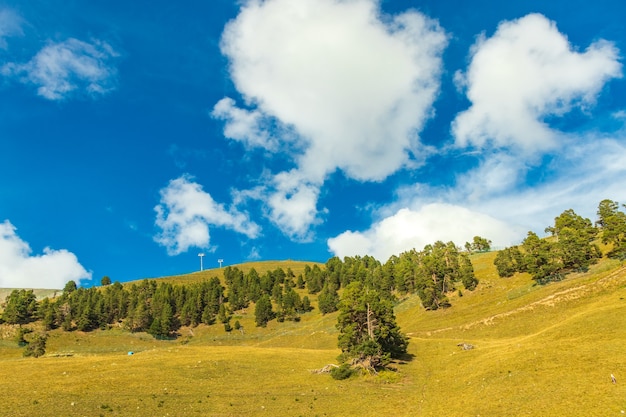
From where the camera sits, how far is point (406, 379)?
57.4 m

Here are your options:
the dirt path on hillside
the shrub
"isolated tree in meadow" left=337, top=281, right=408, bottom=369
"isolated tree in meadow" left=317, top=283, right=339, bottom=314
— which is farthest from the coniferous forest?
the shrub

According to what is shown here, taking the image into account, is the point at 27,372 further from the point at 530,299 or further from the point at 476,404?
the point at 530,299

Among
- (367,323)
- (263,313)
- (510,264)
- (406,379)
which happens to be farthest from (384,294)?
(406,379)

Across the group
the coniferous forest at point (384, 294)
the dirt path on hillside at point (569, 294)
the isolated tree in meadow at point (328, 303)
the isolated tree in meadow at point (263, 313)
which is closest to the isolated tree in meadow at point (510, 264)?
the coniferous forest at point (384, 294)

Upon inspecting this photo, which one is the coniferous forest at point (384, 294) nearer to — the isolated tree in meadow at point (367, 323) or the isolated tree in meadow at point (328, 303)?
the isolated tree in meadow at point (328, 303)

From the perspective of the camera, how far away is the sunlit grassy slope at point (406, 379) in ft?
127

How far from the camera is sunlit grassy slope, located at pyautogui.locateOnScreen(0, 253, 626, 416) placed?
127ft

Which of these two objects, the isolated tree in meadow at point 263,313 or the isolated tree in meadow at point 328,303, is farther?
the isolated tree in meadow at point 263,313

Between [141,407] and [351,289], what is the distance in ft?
137

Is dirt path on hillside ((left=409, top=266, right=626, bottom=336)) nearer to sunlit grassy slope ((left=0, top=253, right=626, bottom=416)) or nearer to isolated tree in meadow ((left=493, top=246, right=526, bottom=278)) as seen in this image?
sunlit grassy slope ((left=0, top=253, right=626, bottom=416))

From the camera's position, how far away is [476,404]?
130 ft

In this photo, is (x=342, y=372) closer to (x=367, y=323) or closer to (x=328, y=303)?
(x=367, y=323)

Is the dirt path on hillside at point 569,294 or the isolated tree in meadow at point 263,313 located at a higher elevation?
the isolated tree in meadow at point 263,313

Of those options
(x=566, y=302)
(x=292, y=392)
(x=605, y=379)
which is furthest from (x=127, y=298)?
(x=605, y=379)
